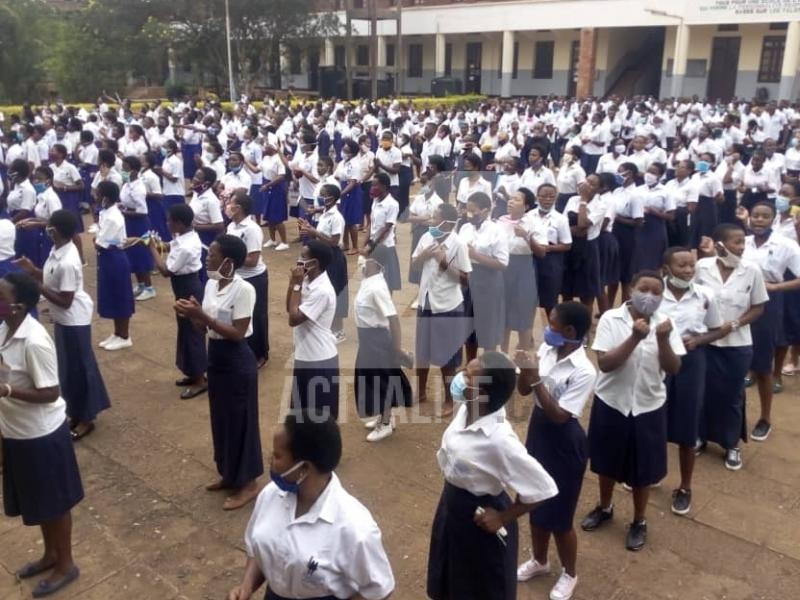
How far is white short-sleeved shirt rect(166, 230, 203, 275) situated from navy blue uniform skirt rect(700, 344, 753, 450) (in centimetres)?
383

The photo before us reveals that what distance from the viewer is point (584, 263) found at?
6.78 meters

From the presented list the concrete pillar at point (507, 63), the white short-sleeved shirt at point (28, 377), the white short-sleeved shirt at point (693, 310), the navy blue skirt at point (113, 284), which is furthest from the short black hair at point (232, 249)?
the concrete pillar at point (507, 63)

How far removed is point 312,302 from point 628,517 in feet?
7.29

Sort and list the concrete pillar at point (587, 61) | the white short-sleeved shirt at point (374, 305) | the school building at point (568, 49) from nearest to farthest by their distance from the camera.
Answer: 1. the white short-sleeved shirt at point (374, 305)
2. the school building at point (568, 49)
3. the concrete pillar at point (587, 61)

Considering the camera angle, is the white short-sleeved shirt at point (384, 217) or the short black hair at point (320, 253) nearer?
the short black hair at point (320, 253)

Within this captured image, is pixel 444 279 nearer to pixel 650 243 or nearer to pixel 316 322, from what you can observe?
pixel 316 322

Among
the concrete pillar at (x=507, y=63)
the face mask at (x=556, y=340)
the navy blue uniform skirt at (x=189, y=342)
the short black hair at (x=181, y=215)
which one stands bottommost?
the navy blue uniform skirt at (x=189, y=342)

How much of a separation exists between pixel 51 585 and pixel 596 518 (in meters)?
2.88

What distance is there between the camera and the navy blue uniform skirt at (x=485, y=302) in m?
5.97

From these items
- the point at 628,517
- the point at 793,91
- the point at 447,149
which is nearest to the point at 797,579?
the point at 628,517

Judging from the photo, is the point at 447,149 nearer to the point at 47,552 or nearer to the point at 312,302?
the point at 312,302

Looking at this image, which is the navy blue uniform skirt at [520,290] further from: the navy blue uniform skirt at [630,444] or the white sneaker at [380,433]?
the navy blue uniform skirt at [630,444]

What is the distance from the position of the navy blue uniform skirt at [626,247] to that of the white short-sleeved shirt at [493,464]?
A: 17.4 ft

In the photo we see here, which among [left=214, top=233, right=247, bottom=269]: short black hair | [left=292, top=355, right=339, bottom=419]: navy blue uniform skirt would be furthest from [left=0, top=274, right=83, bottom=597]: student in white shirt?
[left=292, top=355, right=339, bottom=419]: navy blue uniform skirt
